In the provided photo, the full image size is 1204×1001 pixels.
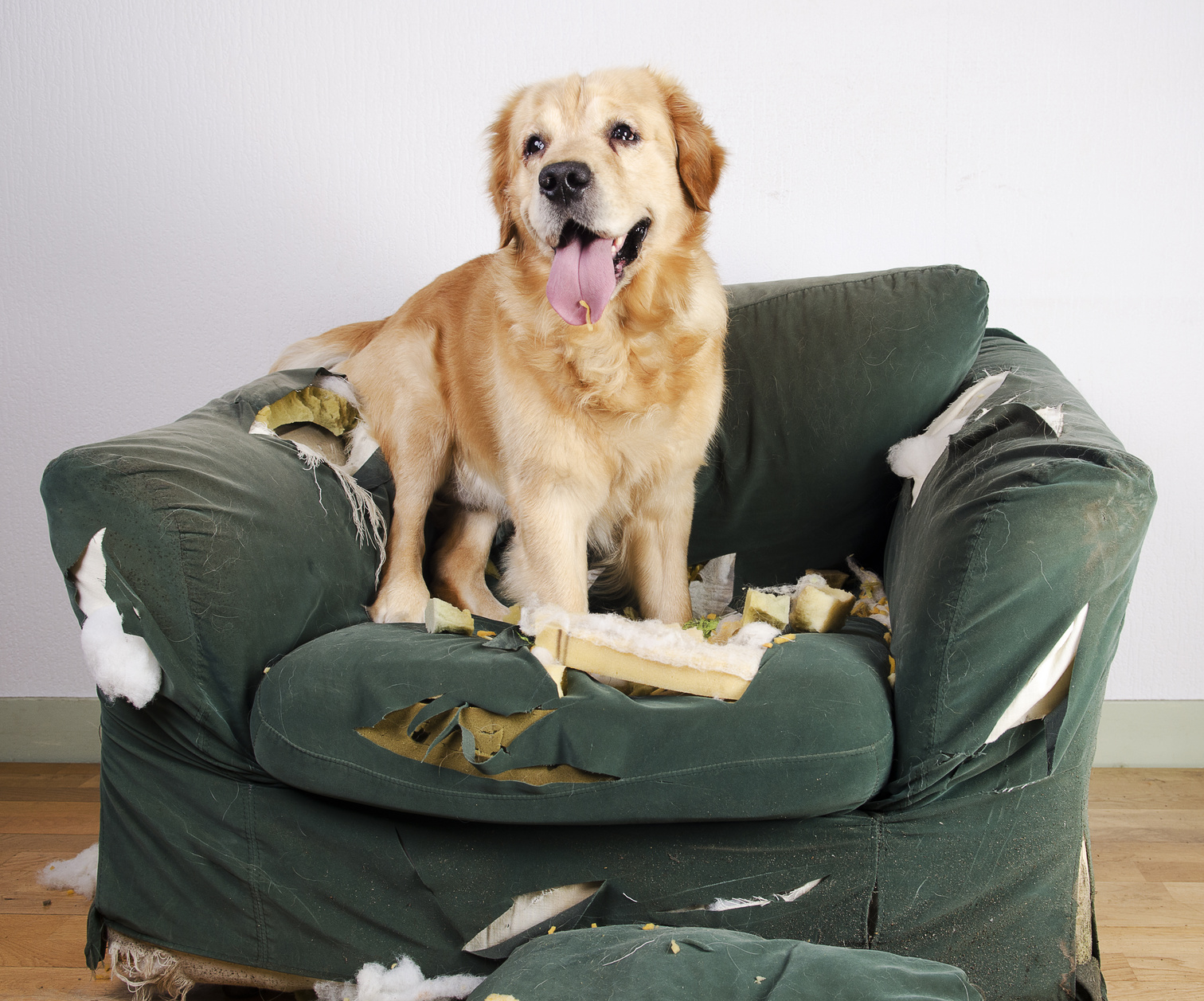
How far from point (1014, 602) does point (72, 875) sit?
5.86 feet

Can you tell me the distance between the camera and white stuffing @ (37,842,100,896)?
5.51ft

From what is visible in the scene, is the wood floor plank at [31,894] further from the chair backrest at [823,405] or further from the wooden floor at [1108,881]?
the chair backrest at [823,405]

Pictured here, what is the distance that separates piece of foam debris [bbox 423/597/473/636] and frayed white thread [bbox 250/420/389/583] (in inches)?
11.4

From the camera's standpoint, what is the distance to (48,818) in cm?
201

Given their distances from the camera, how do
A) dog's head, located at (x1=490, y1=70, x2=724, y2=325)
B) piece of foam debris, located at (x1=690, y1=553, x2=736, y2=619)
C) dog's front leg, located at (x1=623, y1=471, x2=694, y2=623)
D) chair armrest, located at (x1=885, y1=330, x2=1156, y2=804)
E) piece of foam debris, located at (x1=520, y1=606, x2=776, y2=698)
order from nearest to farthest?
chair armrest, located at (x1=885, y1=330, x2=1156, y2=804) → piece of foam debris, located at (x1=520, y1=606, x2=776, y2=698) → dog's head, located at (x1=490, y1=70, x2=724, y2=325) → dog's front leg, located at (x1=623, y1=471, x2=694, y2=623) → piece of foam debris, located at (x1=690, y1=553, x2=736, y2=619)

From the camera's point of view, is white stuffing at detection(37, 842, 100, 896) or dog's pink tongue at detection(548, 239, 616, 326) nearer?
dog's pink tongue at detection(548, 239, 616, 326)

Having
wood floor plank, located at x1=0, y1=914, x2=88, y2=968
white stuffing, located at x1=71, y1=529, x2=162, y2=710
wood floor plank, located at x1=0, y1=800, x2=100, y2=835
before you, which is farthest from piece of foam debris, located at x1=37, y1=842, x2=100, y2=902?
white stuffing, located at x1=71, y1=529, x2=162, y2=710

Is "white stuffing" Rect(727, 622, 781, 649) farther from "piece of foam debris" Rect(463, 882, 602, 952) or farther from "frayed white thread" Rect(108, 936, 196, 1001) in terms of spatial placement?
"frayed white thread" Rect(108, 936, 196, 1001)

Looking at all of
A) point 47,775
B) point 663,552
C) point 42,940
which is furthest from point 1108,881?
point 47,775

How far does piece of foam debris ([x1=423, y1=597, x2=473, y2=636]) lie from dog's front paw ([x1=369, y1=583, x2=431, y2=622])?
0.22 meters

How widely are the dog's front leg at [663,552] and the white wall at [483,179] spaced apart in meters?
0.85

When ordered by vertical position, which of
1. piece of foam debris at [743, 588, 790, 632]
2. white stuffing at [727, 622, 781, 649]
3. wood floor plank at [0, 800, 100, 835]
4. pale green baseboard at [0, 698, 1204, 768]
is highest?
white stuffing at [727, 622, 781, 649]

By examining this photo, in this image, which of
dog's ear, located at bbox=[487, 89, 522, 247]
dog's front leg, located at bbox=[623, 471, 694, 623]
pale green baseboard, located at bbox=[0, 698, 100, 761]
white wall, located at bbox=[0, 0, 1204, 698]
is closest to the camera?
dog's ear, located at bbox=[487, 89, 522, 247]

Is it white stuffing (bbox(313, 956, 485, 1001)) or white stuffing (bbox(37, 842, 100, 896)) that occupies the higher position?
white stuffing (bbox(313, 956, 485, 1001))
